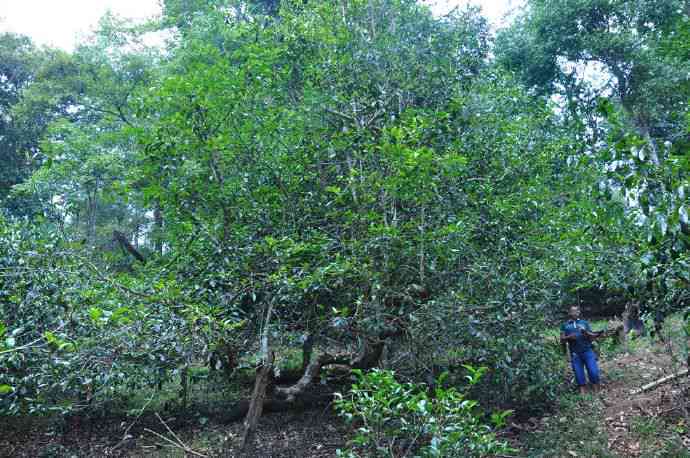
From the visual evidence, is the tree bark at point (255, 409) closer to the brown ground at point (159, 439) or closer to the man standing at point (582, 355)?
the brown ground at point (159, 439)

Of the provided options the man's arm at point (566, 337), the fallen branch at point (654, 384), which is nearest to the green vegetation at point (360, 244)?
the man's arm at point (566, 337)

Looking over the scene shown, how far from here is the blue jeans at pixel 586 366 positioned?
7.00 metres

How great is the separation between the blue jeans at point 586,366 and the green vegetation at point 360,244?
0.60m

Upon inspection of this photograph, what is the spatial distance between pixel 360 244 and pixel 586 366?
169 inches

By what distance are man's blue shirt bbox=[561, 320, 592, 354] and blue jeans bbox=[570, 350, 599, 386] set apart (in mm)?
69

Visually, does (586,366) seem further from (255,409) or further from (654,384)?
(255,409)

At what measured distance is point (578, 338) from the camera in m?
7.02

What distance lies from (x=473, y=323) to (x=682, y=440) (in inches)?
91.4

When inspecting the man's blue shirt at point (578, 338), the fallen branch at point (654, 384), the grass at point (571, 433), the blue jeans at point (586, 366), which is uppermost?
the man's blue shirt at point (578, 338)

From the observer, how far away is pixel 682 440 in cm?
490

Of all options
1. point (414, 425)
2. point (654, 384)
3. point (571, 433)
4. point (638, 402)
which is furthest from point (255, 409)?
point (654, 384)

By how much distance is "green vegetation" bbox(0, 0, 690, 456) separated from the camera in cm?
381

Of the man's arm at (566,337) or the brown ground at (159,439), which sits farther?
the man's arm at (566,337)

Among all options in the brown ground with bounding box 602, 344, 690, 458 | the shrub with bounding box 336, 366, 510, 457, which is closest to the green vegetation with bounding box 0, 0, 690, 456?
the shrub with bounding box 336, 366, 510, 457
